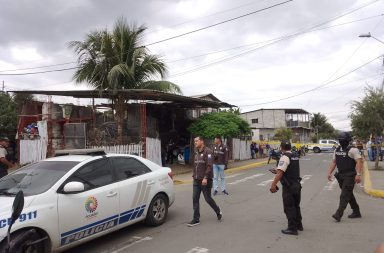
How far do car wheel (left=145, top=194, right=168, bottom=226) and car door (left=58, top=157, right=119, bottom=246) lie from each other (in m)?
1.10

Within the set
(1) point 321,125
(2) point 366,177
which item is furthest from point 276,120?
(2) point 366,177

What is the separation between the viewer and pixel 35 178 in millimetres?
6434

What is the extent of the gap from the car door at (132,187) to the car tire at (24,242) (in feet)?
5.59

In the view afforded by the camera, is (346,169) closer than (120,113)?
Yes

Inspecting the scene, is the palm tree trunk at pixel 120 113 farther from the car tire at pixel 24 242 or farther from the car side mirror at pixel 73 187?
the car tire at pixel 24 242

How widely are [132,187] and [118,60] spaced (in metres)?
13.0

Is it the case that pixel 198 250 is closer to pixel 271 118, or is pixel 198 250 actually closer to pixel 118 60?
pixel 118 60

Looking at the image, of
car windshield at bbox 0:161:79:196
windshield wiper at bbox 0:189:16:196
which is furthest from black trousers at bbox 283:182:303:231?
windshield wiper at bbox 0:189:16:196

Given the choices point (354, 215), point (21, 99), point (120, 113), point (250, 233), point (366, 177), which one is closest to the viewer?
point (250, 233)

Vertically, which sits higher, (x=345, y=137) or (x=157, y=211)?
(x=345, y=137)

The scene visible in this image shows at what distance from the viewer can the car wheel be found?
7953 mm

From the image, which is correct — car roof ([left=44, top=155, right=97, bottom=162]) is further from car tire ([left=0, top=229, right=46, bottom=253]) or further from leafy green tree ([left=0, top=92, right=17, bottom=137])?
leafy green tree ([left=0, top=92, right=17, bottom=137])

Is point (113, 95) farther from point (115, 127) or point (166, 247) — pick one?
point (166, 247)

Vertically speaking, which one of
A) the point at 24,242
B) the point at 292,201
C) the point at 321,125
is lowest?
the point at 24,242
